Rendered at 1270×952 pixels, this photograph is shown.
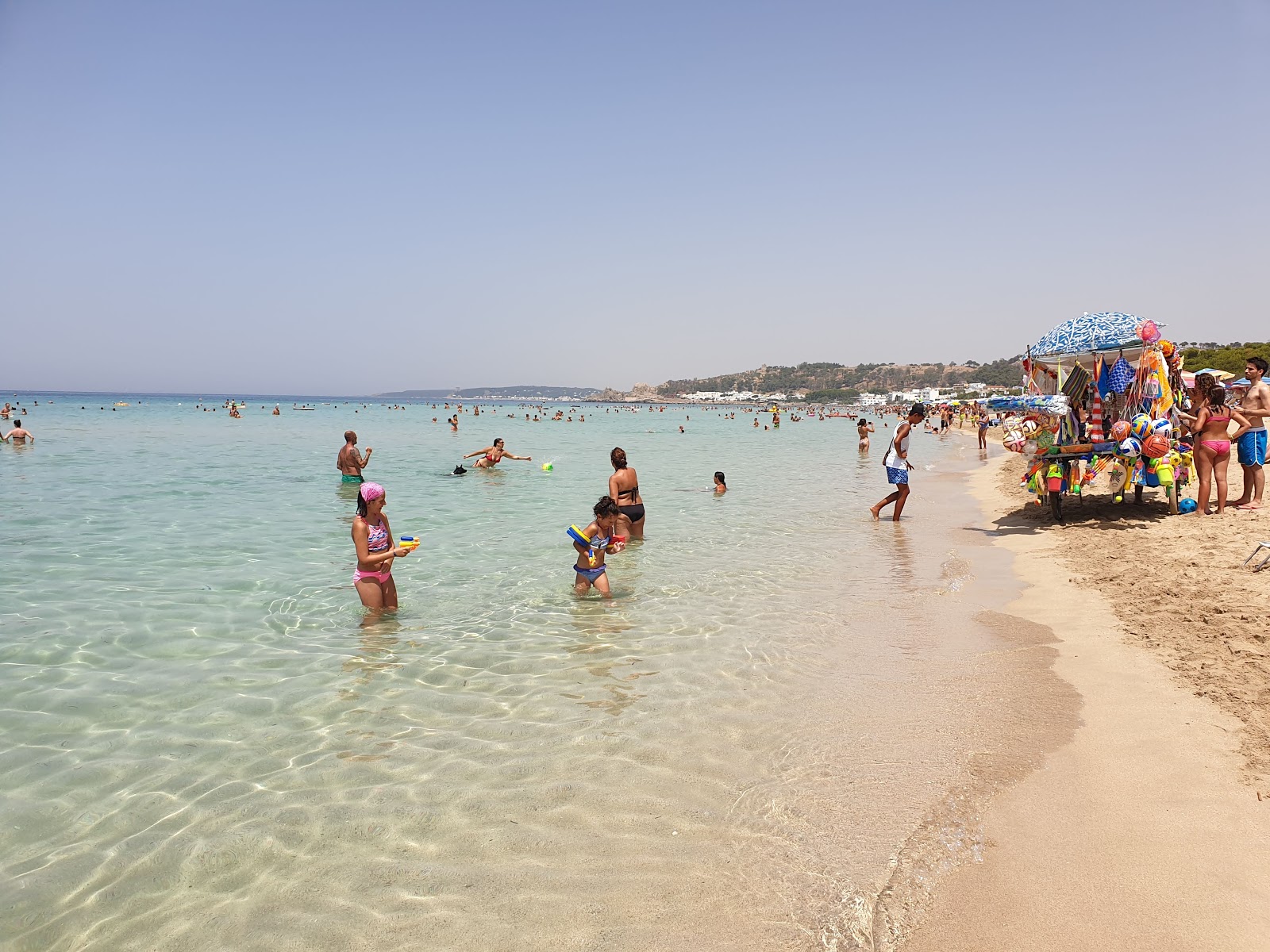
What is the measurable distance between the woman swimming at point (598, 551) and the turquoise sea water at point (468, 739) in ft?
0.99

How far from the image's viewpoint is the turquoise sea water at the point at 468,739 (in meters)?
3.03

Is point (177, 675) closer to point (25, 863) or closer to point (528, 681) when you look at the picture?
point (25, 863)

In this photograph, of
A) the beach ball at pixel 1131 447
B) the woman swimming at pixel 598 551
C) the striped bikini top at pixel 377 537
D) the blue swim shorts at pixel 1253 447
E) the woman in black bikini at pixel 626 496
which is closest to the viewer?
the striped bikini top at pixel 377 537

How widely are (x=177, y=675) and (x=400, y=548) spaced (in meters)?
1.86

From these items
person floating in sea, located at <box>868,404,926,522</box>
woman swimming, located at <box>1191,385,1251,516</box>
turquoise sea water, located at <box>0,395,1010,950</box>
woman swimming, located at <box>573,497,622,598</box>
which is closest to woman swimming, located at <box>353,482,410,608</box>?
turquoise sea water, located at <box>0,395,1010,950</box>

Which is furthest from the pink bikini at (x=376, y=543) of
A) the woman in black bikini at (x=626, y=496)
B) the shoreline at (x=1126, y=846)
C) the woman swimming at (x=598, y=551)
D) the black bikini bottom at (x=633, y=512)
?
the shoreline at (x=1126, y=846)

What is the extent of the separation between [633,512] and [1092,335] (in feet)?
22.7

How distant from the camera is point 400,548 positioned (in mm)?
6242

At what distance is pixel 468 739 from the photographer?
4504 millimetres

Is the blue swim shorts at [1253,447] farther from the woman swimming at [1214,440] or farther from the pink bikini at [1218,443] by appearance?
the pink bikini at [1218,443]

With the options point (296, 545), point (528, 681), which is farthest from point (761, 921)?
point (296, 545)

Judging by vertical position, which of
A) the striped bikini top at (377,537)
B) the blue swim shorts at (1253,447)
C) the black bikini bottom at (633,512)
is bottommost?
the black bikini bottom at (633,512)

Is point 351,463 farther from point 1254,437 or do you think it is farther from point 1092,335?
point 1254,437

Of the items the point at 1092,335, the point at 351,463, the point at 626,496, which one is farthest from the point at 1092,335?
the point at 351,463
